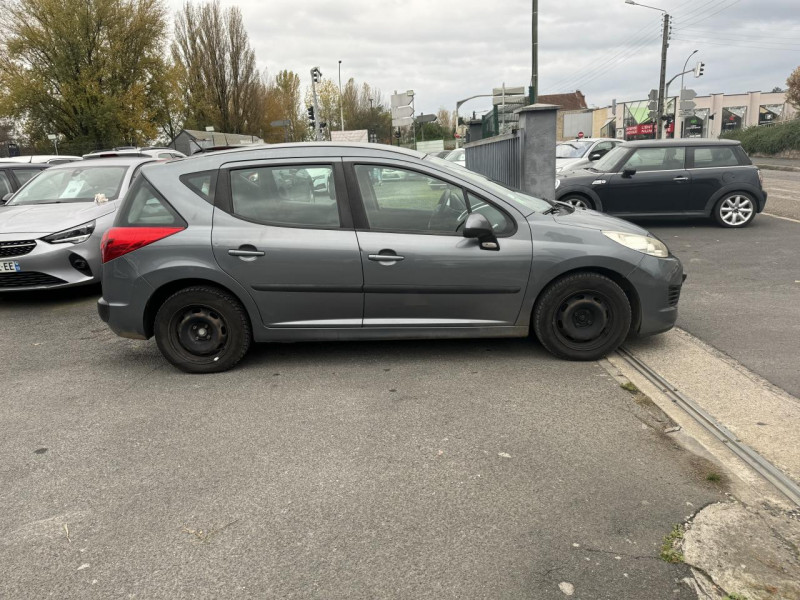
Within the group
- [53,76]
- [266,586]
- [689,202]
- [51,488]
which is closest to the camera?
[266,586]

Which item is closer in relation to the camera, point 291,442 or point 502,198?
point 291,442

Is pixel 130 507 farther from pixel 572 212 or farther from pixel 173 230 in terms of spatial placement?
pixel 572 212

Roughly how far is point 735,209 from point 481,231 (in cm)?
814

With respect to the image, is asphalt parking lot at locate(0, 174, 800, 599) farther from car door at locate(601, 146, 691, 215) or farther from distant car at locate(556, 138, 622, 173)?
distant car at locate(556, 138, 622, 173)

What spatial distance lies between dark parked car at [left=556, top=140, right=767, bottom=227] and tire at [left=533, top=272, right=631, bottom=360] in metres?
6.61

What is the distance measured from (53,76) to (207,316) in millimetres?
40630

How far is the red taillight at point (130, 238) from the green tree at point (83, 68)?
38927 mm

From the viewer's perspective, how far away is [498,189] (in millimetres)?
4949

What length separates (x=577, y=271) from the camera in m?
4.70

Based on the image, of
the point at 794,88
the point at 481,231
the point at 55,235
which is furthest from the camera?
the point at 794,88

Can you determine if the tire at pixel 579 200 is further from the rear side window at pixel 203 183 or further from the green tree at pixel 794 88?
the green tree at pixel 794 88

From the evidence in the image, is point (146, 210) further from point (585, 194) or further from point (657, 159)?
point (657, 159)

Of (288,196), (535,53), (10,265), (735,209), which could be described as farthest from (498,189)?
(535,53)

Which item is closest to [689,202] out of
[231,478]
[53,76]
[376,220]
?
[376,220]
